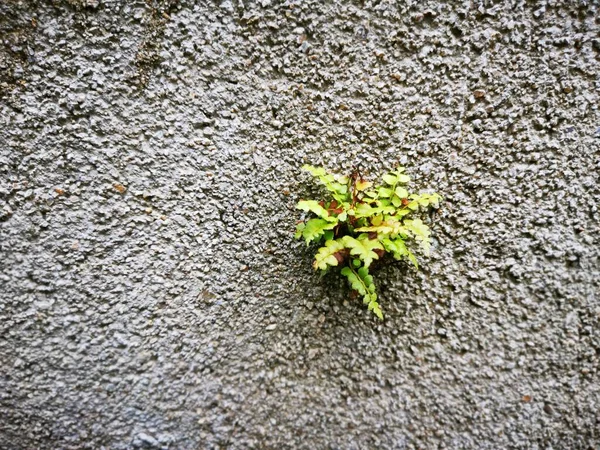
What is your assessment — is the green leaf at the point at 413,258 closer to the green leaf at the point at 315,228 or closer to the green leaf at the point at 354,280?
the green leaf at the point at 354,280

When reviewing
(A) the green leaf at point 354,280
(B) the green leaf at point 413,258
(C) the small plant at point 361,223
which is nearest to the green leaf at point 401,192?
(C) the small plant at point 361,223

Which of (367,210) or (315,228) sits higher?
(367,210)

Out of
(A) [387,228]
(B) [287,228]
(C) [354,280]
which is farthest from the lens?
A: (B) [287,228]

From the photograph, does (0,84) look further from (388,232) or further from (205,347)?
(388,232)

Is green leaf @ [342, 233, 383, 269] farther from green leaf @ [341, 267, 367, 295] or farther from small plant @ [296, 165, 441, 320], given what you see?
green leaf @ [341, 267, 367, 295]

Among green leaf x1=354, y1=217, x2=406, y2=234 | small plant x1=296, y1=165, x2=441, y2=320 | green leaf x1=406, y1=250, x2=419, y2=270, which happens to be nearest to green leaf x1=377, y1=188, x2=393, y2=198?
small plant x1=296, y1=165, x2=441, y2=320

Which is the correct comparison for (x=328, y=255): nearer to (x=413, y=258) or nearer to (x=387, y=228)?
(x=387, y=228)

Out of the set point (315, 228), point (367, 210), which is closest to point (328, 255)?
point (315, 228)
